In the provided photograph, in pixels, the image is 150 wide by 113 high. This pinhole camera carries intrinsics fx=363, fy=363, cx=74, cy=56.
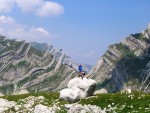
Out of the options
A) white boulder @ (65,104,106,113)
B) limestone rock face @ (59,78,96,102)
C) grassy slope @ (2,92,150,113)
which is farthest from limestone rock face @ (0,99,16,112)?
white boulder @ (65,104,106,113)

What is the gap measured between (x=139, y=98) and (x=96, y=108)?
789 cm

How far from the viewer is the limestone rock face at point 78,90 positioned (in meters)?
63.3

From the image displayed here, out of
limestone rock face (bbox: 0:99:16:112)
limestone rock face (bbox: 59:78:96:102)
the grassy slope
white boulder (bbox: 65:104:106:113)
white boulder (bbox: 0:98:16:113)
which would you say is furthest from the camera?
limestone rock face (bbox: 59:78:96:102)

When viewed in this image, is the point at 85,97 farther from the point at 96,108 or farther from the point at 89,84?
the point at 96,108

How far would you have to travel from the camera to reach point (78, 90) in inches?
2569

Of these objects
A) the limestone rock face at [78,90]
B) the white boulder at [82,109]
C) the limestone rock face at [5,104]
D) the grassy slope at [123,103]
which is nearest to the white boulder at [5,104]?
the limestone rock face at [5,104]

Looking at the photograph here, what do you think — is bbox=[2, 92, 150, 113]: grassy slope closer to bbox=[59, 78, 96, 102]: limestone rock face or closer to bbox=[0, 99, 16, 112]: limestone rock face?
bbox=[59, 78, 96, 102]: limestone rock face

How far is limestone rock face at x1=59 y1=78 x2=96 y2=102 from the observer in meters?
63.3

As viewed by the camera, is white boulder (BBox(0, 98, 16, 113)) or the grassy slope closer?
the grassy slope

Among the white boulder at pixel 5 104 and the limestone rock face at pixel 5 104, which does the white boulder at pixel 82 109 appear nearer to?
the white boulder at pixel 5 104

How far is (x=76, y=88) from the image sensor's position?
66.9 metres

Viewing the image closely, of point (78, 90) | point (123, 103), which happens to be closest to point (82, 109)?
point (123, 103)

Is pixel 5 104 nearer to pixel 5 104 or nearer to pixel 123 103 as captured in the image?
pixel 5 104

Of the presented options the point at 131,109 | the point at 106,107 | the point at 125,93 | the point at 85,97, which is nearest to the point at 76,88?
the point at 85,97
